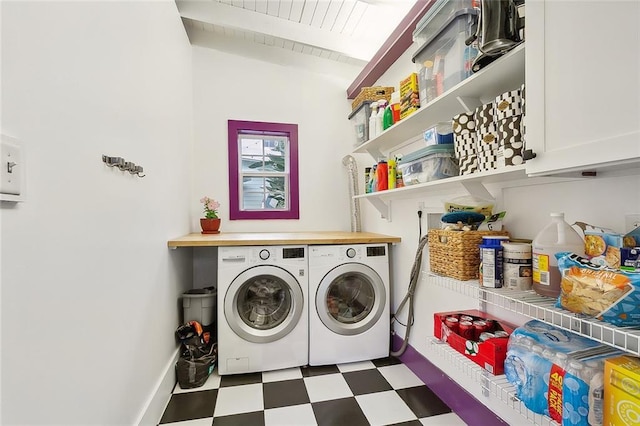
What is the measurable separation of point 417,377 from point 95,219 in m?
2.09

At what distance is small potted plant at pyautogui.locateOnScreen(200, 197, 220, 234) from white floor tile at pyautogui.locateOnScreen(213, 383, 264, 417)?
1.30m

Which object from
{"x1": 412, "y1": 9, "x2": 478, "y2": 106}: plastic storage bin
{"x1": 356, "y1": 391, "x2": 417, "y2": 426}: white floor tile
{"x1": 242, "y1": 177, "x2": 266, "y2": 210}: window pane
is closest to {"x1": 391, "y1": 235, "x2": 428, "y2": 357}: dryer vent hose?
{"x1": 356, "y1": 391, "x2": 417, "y2": 426}: white floor tile

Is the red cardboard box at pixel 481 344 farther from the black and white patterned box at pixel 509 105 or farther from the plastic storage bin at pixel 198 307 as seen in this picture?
the plastic storage bin at pixel 198 307

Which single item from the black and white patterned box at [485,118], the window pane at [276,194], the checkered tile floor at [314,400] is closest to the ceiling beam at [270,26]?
the window pane at [276,194]

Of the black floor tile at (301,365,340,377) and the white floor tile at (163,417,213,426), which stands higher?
the white floor tile at (163,417,213,426)

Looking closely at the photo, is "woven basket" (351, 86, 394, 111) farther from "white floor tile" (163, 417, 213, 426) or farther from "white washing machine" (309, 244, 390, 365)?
"white floor tile" (163, 417, 213, 426)

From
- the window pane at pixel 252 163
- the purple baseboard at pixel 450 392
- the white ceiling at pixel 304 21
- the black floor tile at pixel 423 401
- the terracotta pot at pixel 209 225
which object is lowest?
the black floor tile at pixel 423 401

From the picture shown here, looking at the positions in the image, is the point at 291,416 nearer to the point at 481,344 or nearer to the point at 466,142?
the point at 481,344

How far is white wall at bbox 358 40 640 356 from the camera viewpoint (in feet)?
3.11

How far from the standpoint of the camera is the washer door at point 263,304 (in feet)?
6.79

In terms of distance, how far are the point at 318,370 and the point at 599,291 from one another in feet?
6.05

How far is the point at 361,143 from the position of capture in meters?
2.52

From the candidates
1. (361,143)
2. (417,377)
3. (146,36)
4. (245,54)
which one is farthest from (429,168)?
(245,54)

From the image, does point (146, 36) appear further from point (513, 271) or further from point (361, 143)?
point (513, 271)
